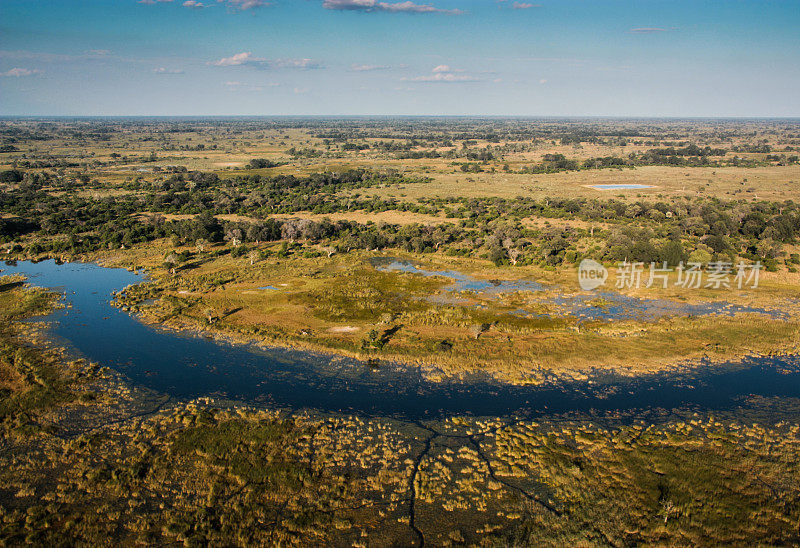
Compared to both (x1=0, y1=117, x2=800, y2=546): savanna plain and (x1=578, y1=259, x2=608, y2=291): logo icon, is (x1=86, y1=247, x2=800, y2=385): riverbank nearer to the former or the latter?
(x1=0, y1=117, x2=800, y2=546): savanna plain

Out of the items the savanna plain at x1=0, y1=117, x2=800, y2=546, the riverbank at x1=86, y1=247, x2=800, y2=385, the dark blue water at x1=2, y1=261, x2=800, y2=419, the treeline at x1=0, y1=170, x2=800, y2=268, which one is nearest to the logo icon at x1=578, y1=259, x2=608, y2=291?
the savanna plain at x1=0, y1=117, x2=800, y2=546

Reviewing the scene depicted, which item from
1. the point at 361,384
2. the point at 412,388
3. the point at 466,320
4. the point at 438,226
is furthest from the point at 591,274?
the point at 361,384

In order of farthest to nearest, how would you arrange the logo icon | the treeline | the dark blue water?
the treeline, the logo icon, the dark blue water

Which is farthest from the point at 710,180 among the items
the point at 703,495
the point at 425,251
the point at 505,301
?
the point at 703,495

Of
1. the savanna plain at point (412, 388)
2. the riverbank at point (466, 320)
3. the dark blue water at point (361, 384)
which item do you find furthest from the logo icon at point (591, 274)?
the dark blue water at point (361, 384)

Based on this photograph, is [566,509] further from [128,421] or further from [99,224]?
[99,224]

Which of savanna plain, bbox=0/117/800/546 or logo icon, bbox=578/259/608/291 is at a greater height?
logo icon, bbox=578/259/608/291
